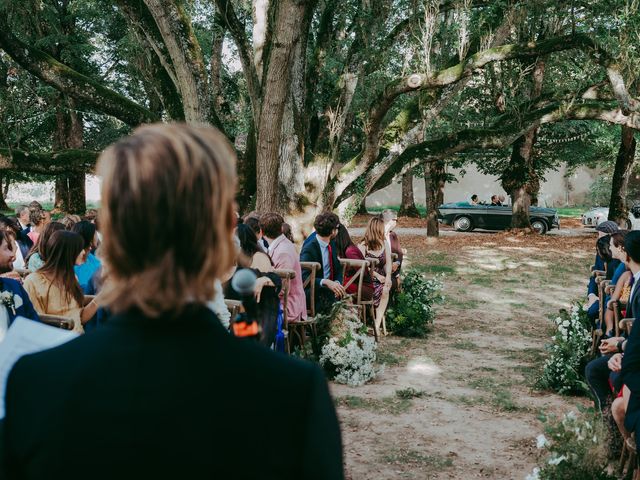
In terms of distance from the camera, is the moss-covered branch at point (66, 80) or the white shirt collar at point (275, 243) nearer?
the white shirt collar at point (275, 243)

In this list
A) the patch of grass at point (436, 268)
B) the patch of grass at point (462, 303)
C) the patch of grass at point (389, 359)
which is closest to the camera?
the patch of grass at point (389, 359)

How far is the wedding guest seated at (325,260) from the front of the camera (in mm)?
7698

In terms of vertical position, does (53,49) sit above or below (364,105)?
above

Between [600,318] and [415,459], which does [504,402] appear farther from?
[415,459]

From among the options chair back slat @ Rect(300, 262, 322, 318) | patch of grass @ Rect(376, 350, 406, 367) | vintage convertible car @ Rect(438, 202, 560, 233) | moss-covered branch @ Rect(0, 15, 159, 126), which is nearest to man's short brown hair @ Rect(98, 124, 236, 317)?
chair back slat @ Rect(300, 262, 322, 318)

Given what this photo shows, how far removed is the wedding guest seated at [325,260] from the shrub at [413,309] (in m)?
1.94

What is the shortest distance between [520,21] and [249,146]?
5043 mm

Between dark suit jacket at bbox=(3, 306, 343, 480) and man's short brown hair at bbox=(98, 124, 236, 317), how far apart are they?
5 centimetres

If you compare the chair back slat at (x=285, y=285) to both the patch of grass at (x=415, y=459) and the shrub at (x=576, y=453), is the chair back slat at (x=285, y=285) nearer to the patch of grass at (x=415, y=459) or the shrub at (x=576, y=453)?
the patch of grass at (x=415, y=459)

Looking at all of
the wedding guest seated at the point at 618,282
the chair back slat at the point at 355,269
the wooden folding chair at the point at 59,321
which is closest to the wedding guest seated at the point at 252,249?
the wooden folding chair at the point at 59,321

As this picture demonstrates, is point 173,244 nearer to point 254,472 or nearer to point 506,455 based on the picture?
point 254,472

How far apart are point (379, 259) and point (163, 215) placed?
827cm

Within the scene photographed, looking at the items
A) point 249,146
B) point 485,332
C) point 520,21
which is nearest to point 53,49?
point 249,146

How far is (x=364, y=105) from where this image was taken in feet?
63.5
